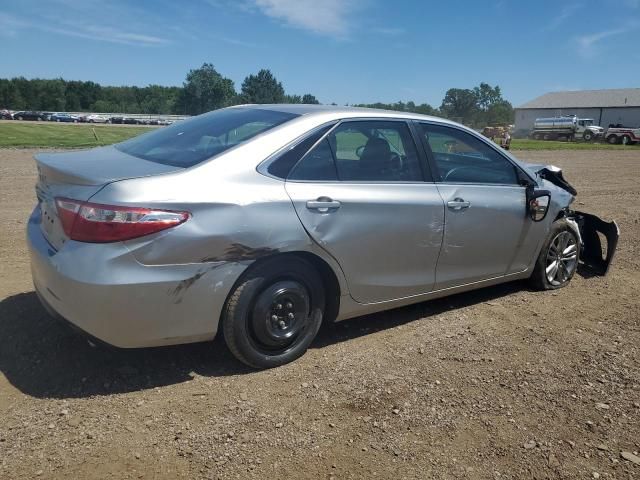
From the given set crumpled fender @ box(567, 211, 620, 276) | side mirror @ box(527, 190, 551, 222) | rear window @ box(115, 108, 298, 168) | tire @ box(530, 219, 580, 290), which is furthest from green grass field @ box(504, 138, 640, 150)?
rear window @ box(115, 108, 298, 168)

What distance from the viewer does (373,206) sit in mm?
3727

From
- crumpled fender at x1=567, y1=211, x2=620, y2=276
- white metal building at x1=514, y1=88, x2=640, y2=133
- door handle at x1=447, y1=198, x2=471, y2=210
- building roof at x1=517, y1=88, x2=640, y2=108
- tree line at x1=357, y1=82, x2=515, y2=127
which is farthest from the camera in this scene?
tree line at x1=357, y1=82, x2=515, y2=127

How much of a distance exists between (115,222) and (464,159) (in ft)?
9.43

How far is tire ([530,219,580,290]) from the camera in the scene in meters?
5.18

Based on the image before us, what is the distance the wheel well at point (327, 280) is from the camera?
3472 mm

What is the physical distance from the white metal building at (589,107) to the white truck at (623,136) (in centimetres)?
2207

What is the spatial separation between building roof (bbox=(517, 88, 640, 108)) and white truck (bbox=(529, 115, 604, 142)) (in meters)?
20.4

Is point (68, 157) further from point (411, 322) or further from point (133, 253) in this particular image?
point (411, 322)

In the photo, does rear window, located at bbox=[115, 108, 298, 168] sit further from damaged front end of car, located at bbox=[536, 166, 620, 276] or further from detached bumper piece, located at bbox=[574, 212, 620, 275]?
detached bumper piece, located at bbox=[574, 212, 620, 275]

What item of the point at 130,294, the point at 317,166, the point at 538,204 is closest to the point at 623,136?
the point at 538,204

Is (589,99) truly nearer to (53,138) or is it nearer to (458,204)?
(53,138)

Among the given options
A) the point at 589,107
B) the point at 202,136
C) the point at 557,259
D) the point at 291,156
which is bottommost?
the point at 557,259

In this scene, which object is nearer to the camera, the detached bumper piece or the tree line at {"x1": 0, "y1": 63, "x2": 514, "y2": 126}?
the detached bumper piece

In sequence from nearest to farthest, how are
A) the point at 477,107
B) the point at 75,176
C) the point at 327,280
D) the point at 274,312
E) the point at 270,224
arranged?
the point at 75,176, the point at 270,224, the point at 274,312, the point at 327,280, the point at 477,107
